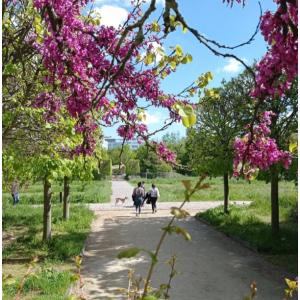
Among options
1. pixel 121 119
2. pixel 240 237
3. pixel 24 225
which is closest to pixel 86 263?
pixel 240 237

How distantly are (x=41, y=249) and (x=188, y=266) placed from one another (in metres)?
3.69

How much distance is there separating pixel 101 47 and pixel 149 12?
1.52 metres

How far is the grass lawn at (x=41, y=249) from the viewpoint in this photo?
8141 millimetres

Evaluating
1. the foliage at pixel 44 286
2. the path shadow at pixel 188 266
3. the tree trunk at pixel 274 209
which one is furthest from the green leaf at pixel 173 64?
the tree trunk at pixel 274 209

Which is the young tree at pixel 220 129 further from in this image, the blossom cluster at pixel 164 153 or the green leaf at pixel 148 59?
the green leaf at pixel 148 59

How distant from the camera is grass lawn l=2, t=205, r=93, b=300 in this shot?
8.14 m

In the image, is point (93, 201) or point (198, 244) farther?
point (93, 201)

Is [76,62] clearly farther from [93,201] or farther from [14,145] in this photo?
[93,201]

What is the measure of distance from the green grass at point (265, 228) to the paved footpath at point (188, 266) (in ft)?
1.07

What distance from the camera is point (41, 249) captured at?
11859 millimetres

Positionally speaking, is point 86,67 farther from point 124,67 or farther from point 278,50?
point 278,50

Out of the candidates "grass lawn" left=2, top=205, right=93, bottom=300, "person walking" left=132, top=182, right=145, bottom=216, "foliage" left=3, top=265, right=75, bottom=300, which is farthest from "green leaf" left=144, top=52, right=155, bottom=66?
"person walking" left=132, top=182, right=145, bottom=216

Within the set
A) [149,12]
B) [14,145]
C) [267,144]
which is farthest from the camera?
[14,145]

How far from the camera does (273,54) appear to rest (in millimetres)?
2156
